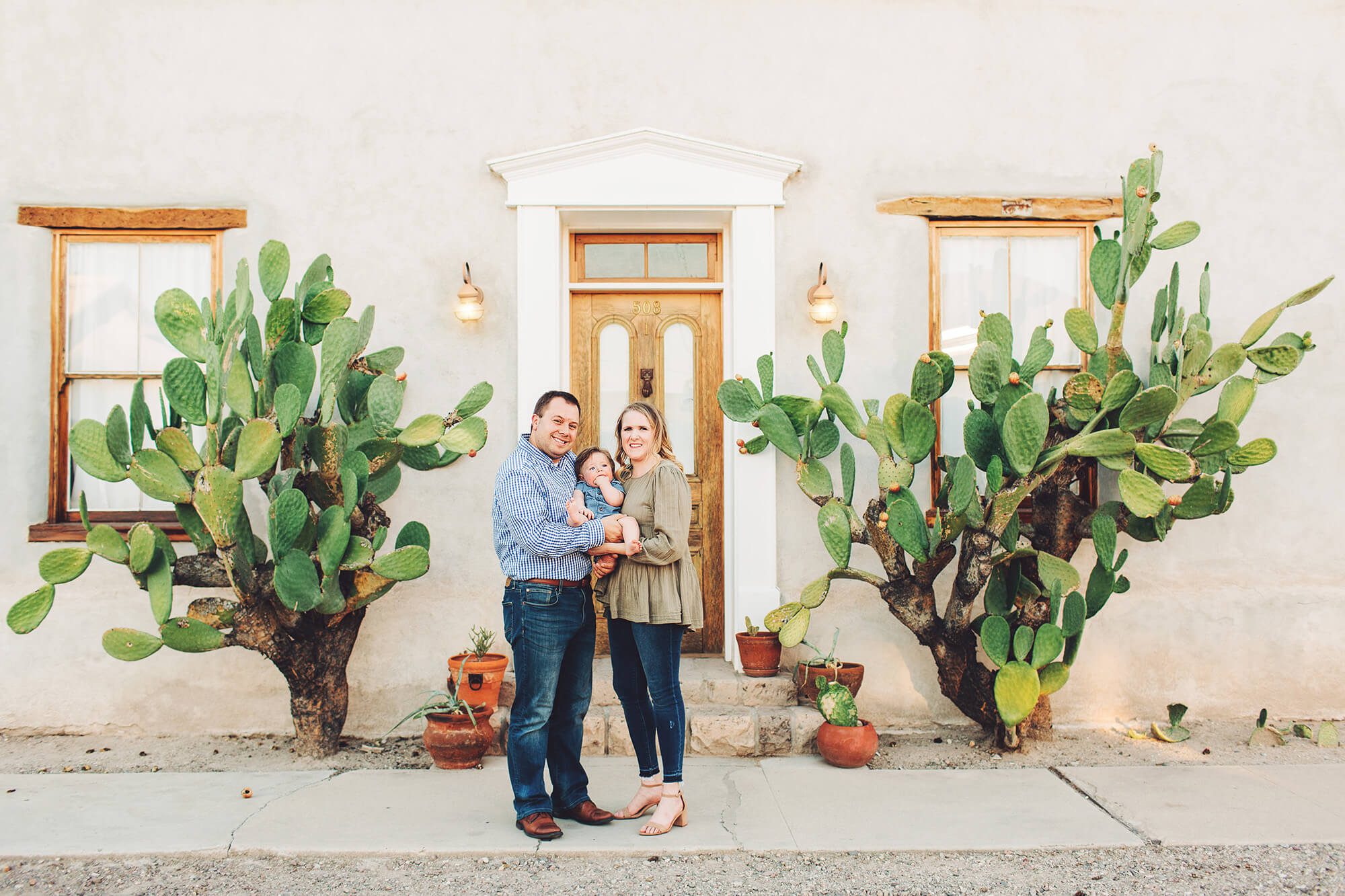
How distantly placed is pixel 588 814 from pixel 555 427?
156cm

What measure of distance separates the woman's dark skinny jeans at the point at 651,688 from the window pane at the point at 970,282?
2.76 m

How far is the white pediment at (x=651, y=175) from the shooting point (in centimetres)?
529

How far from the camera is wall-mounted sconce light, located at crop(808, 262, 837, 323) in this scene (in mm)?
5230

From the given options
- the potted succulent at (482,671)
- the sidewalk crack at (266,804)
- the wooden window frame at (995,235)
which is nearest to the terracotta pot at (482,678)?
the potted succulent at (482,671)

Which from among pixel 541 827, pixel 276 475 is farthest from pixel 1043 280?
pixel 276 475

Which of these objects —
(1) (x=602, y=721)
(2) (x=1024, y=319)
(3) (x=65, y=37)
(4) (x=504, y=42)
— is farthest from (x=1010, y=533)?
(3) (x=65, y=37)

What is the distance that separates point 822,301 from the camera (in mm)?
5258

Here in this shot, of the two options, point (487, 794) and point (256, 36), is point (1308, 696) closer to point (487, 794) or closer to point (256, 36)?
point (487, 794)

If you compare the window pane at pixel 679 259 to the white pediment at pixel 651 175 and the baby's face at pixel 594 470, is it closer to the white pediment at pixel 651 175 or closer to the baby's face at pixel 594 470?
the white pediment at pixel 651 175

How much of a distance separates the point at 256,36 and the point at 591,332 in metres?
2.46

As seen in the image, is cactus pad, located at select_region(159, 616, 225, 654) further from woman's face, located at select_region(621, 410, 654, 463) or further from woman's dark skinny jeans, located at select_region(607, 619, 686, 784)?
woman's face, located at select_region(621, 410, 654, 463)

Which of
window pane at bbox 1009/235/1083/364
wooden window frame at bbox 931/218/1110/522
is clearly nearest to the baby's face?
wooden window frame at bbox 931/218/1110/522

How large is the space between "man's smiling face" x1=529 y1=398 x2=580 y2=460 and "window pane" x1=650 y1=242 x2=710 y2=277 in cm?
214

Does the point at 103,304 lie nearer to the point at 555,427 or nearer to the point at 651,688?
the point at 555,427
